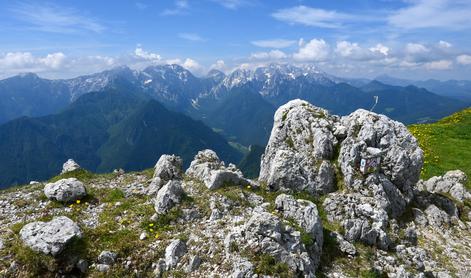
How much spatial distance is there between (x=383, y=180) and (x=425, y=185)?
453 inches

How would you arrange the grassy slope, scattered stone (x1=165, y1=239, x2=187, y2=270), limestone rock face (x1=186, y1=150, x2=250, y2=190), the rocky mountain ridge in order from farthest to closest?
the grassy slope < limestone rock face (x1=186, y1=150, x2=250, y2=190) < scattered stone (x1=165, y1=239, x2=187, y2=270) < the rocky mountain ridge

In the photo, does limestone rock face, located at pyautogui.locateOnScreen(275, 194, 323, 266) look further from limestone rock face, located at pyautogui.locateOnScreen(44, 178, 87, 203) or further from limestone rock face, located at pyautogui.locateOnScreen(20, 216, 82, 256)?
limestone rock face, located at pyautogui.locateOnScreen(44, 178, 87, 203)

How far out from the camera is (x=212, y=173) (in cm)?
2525

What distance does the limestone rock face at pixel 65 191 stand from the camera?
2253 centimetres

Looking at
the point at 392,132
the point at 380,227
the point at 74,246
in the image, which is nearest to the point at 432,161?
the point at 392,132

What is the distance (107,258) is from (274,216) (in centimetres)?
839

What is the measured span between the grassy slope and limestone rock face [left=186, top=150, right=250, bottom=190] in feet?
80.8

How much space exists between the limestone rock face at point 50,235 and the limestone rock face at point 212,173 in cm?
918

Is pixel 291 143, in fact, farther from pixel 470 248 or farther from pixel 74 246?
pixel 74 246

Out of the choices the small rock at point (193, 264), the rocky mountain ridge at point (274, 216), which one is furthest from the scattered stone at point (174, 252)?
the small rock at point (193, 264)

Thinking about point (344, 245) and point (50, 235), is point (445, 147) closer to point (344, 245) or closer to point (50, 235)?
point (344, 245)

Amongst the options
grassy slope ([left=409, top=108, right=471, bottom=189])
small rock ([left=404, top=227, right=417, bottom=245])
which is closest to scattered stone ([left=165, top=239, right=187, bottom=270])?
small rock ([left=404, top=227, right=417, bottom=245])

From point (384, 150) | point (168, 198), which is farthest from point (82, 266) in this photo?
point (384, 150)

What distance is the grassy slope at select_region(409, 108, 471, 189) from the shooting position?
4072cm
